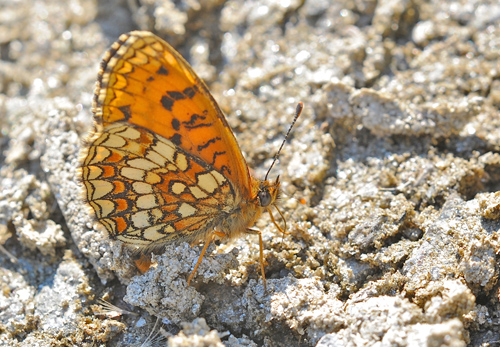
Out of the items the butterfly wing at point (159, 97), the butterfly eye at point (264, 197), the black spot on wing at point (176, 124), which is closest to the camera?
the butterfly wing at point (159, 97)

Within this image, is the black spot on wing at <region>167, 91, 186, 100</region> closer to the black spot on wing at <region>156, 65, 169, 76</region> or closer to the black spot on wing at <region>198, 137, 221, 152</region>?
the black spot on wing at <region>156, 65, 169, 76</region>

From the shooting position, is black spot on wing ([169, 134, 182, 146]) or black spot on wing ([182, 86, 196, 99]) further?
black spot on wing ([169, 134, 182, 146])

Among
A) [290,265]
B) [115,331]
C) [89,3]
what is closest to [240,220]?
[290,265]

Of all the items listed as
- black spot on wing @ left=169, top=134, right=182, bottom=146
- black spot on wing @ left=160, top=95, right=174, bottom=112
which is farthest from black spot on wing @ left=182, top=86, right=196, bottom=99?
black spot on wing @ left=169, top=134, right=182, bottom=146

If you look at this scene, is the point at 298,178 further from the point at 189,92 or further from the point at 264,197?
the point at 189,92

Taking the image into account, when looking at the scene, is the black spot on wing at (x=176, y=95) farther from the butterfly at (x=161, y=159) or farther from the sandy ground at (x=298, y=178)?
the sandy ground at (x=298, y=178)

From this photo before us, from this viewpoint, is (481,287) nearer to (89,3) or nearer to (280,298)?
(280,298)

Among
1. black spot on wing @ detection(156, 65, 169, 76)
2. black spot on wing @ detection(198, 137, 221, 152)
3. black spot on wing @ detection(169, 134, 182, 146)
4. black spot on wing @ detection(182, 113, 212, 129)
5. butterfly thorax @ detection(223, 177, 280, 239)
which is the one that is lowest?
butterfly thorax @ detection(223, 177, 280, 239)

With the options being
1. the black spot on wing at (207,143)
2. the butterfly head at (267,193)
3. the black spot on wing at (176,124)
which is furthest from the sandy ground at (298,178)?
the black spot on wing at (176,124)

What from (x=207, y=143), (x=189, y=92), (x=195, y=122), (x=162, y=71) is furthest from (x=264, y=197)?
(x=162, y=71)
